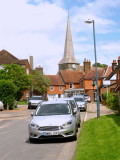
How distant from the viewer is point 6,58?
8050cm

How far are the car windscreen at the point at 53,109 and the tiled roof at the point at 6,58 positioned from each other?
65031mm

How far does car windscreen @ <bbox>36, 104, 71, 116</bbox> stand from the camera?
13680mm

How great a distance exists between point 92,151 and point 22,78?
52.1m

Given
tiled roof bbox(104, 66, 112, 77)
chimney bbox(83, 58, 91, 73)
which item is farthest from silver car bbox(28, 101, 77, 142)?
chimney bbox(83, 58, 91, 73)

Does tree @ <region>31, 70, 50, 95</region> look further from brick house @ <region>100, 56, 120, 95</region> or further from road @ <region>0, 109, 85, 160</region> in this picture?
road @ <region>0, 109, 85, 160</region>

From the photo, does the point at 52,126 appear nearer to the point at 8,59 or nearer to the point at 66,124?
the point at 66,124

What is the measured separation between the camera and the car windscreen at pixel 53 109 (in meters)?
13.7

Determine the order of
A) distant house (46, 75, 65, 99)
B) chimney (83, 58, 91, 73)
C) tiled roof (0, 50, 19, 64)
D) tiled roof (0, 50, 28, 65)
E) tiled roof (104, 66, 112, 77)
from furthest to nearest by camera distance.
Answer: distant house (46, 75, 65, 99)
chimney (83, 58, 91, 73)
tiled roof (104, 66, 112, 77)
tiled roof (0, 50, 19, 64)
tiled roof (0, 50, 28, 65)

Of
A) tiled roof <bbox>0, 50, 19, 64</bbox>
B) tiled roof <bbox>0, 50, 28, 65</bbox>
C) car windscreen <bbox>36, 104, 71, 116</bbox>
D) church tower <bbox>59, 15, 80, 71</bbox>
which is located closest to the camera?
car windscreen <bbox>36, 104, 71, 116</bbox>

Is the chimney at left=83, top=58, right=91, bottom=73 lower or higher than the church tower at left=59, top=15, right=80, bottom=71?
lower

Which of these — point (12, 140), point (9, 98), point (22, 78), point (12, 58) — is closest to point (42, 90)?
point (12, 58)

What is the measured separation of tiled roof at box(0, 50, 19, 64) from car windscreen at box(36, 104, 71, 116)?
65031 millimetres

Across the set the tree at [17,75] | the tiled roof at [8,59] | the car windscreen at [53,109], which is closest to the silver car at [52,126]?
the car windscreen at [53,109]

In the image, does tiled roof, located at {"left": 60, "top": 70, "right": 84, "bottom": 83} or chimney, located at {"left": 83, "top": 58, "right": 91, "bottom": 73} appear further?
tiled roof, located at {"left": 60, "top": 70, "right": 84, "bottom": 83}
